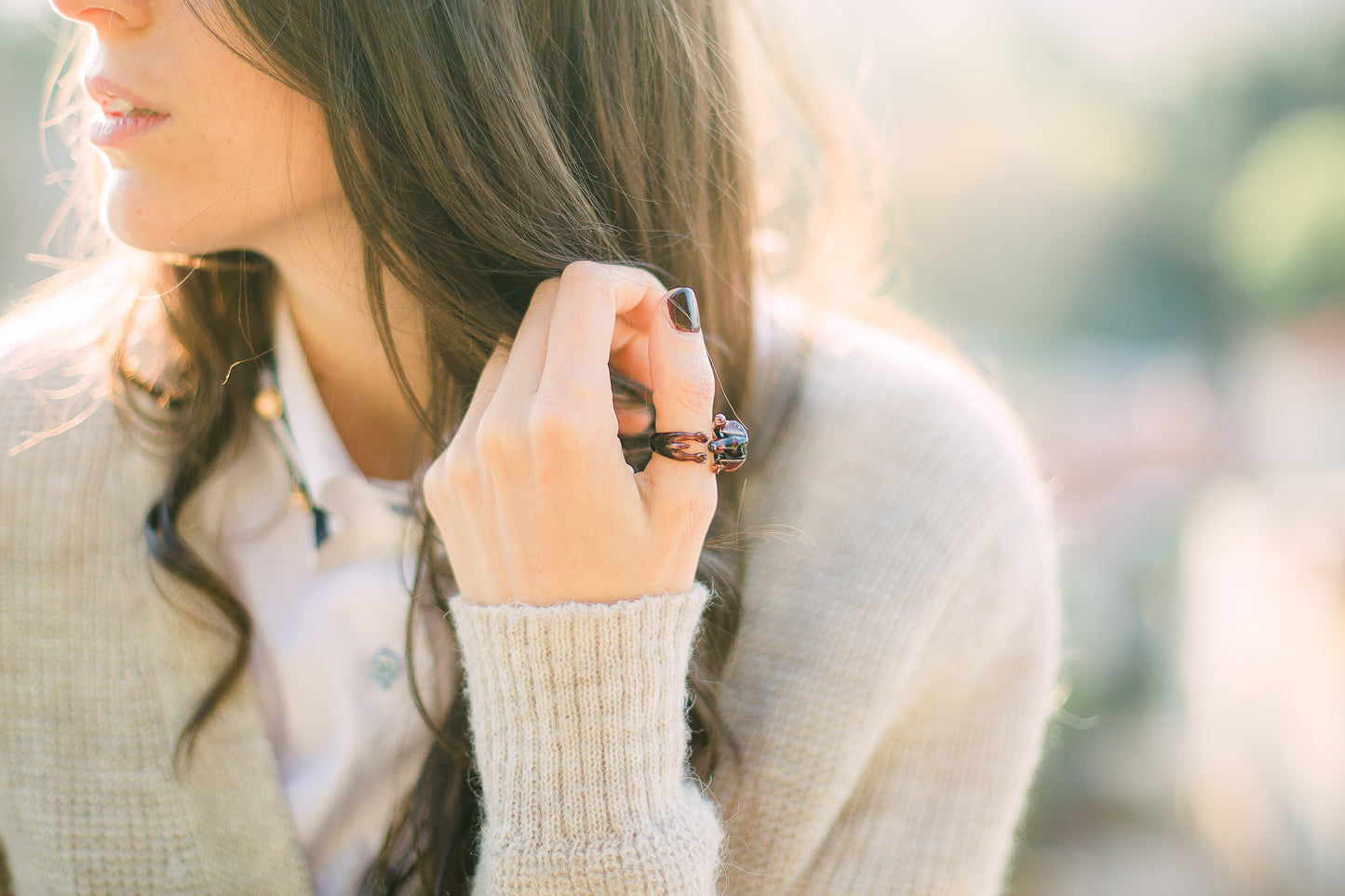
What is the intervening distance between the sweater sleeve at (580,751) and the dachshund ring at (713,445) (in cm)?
16

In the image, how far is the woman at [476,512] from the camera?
3.11 ft

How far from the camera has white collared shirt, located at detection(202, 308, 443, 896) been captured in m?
1.16

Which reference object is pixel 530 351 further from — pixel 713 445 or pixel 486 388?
pixel 713 445

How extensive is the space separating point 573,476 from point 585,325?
17 centimetres

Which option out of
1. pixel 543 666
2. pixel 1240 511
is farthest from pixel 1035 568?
pixel 1240 511

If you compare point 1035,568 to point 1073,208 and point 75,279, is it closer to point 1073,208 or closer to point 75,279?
point 75,279

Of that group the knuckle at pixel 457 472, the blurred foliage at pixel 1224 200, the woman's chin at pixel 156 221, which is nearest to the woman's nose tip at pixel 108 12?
the woman's chin at pixel 156 221

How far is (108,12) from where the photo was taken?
0.94m

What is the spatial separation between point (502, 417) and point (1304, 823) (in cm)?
428

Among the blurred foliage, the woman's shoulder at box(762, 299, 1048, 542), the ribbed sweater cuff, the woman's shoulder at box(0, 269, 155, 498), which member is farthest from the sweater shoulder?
the blurred foliage


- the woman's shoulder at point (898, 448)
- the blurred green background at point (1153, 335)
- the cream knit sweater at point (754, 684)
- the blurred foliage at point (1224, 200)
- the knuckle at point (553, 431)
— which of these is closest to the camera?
the knuckle at point (553, 431)

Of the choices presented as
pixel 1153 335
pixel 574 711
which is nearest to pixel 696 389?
pixel 574 711

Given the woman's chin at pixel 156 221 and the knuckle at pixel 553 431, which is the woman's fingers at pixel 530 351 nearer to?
the knuckle at pixel 553 431

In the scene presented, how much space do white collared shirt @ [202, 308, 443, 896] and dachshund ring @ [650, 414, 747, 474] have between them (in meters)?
0.41
